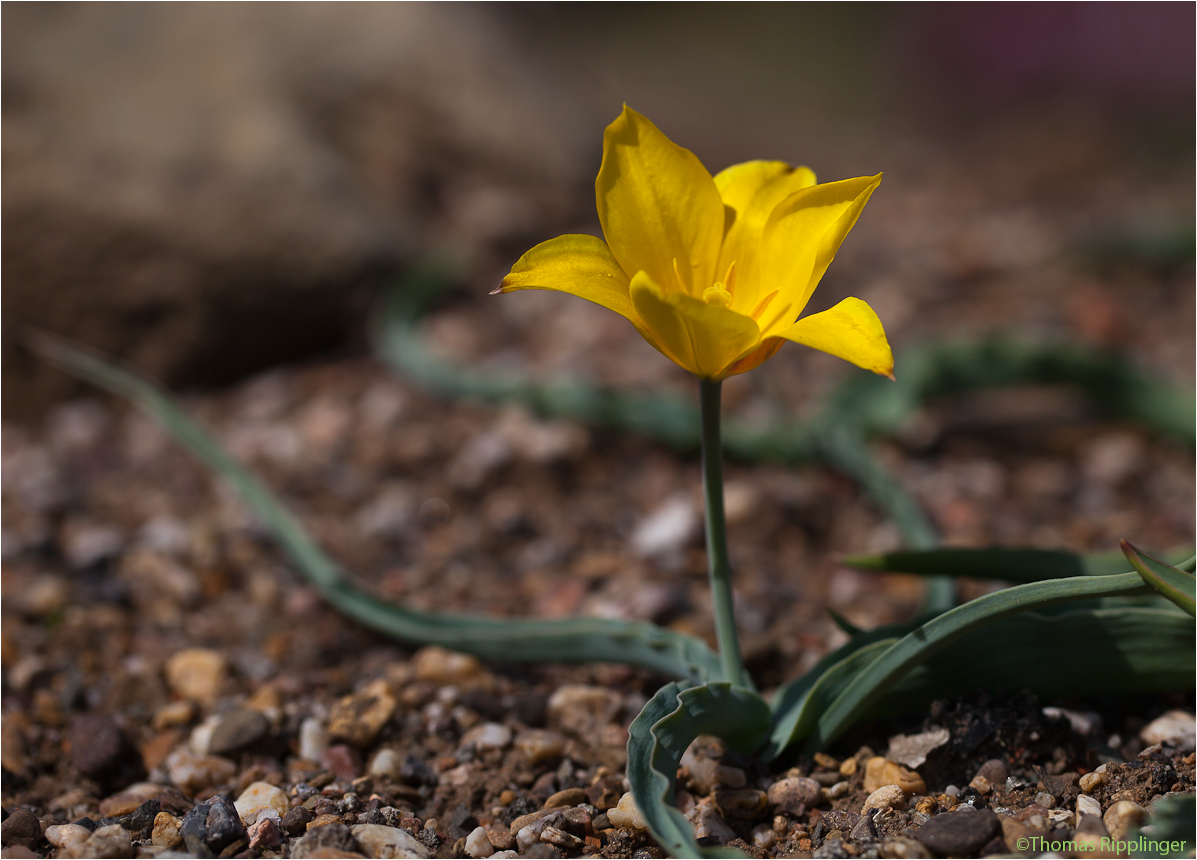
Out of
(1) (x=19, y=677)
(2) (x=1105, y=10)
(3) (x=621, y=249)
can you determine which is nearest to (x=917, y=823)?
(3) (x=621, y=249)

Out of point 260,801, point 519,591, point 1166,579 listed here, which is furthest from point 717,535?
point 519,591

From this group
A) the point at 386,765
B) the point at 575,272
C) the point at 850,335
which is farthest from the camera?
the point at 386,765

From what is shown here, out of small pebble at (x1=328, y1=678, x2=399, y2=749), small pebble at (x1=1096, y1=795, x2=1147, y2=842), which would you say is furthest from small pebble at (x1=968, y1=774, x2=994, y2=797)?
small pebble at (x1=328, y1=678, x2=399, y2=749)

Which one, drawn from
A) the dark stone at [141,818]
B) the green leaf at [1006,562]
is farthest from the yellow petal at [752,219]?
the dark stone at [141,818]

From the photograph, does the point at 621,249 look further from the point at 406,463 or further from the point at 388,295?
the point at 388,295

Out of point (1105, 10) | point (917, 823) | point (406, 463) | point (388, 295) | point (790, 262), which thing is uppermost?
point (1105, 10)

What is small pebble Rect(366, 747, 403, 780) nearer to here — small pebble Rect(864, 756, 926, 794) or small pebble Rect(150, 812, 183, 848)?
small pebble Rect(150, 812, 183, 848)

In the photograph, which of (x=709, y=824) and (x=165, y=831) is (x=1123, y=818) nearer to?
(x=709, y=824)
